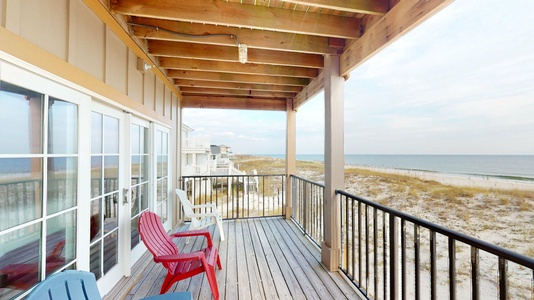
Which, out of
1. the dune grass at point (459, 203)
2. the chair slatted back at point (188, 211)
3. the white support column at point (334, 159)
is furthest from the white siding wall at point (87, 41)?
the dune grass at point (459, 203)

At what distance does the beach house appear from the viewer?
1.14 m

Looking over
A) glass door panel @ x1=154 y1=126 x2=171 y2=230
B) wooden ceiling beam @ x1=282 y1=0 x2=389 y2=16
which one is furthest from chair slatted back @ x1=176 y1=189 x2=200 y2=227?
wooden ceiling beam @ x1=282 y1=0 x2=389 y2=16

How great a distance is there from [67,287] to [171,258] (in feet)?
2.67

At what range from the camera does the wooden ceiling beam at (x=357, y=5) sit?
169 centimetres

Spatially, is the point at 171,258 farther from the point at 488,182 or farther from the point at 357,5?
the point at 488,182

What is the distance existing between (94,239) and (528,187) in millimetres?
12890

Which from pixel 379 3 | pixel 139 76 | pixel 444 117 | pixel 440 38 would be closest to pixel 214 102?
pixel 139 76

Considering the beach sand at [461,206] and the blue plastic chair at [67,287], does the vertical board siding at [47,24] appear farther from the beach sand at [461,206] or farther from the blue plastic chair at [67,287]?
the beach sand at [461,206]

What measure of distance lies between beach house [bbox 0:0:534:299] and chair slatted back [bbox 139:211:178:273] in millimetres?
272

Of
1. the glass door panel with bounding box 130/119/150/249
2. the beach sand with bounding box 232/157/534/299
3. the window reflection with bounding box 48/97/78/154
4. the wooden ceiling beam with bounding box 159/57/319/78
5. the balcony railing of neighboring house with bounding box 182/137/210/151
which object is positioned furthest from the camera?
the balcony railing of neighboring house with bounding box 182/137/210/151

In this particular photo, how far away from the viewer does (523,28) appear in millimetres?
3873

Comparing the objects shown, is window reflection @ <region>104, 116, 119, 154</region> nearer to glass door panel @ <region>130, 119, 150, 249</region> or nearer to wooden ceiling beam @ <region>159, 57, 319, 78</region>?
glass door panel @ <region>130, 119, 150, 249</region>

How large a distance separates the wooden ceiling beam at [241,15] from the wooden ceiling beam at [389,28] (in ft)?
0.56

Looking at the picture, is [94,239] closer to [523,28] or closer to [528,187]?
[523,28]
